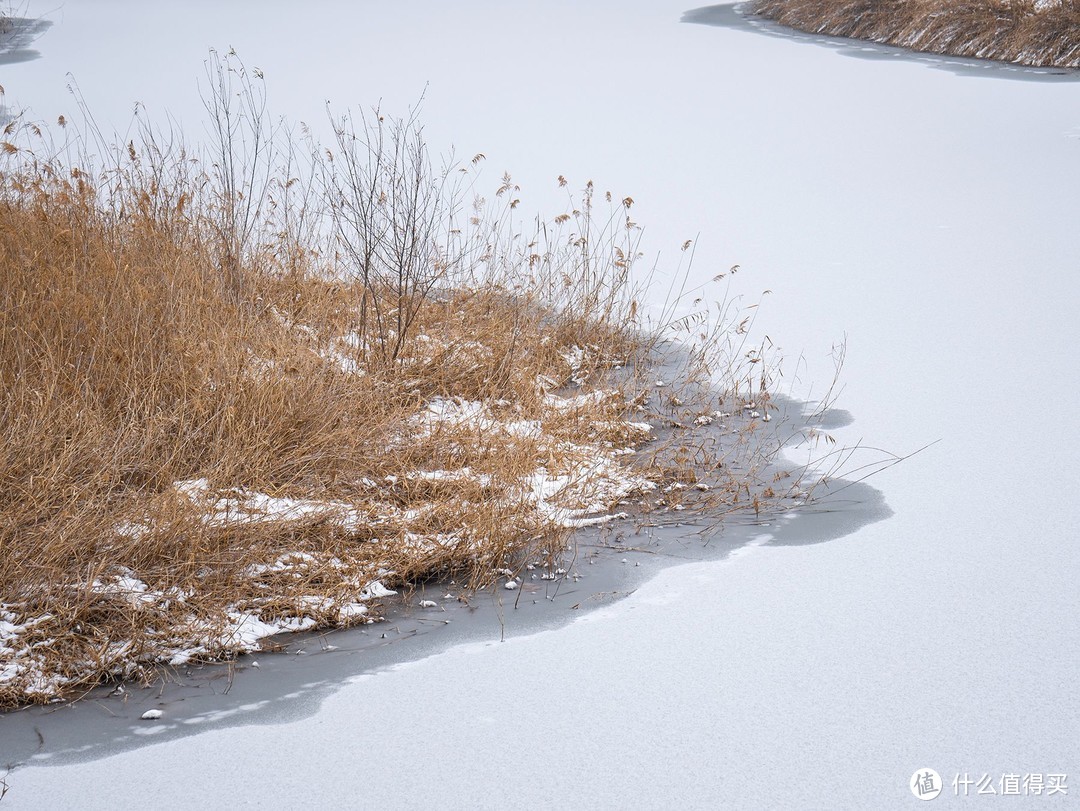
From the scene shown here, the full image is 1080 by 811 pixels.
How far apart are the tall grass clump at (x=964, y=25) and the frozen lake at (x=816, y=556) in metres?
1.26

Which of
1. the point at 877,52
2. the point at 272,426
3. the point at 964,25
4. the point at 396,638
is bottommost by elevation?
the point at 396,638

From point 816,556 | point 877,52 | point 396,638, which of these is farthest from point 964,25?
point 396,638

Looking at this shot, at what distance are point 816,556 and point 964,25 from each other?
11108mm

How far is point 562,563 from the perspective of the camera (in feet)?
9.77

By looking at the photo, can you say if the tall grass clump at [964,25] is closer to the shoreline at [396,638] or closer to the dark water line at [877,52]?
the dark water line at [877,52]

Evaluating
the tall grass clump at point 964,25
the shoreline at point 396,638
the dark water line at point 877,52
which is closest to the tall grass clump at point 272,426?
the shoreline at point 396,638

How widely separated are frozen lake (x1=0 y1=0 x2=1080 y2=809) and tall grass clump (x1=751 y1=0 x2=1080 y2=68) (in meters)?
1.26

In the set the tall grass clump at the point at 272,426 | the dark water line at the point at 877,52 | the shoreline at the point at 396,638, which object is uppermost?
the dark water line at the point at 877,52

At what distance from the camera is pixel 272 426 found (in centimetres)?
319

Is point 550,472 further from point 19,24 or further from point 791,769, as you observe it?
point 19,24

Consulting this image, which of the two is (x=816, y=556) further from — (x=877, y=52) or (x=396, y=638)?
(x=877, y=52)

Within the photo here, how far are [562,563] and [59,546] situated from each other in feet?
4.58

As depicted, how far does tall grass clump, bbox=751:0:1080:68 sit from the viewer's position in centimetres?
1102

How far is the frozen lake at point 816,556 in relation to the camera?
208 cm
